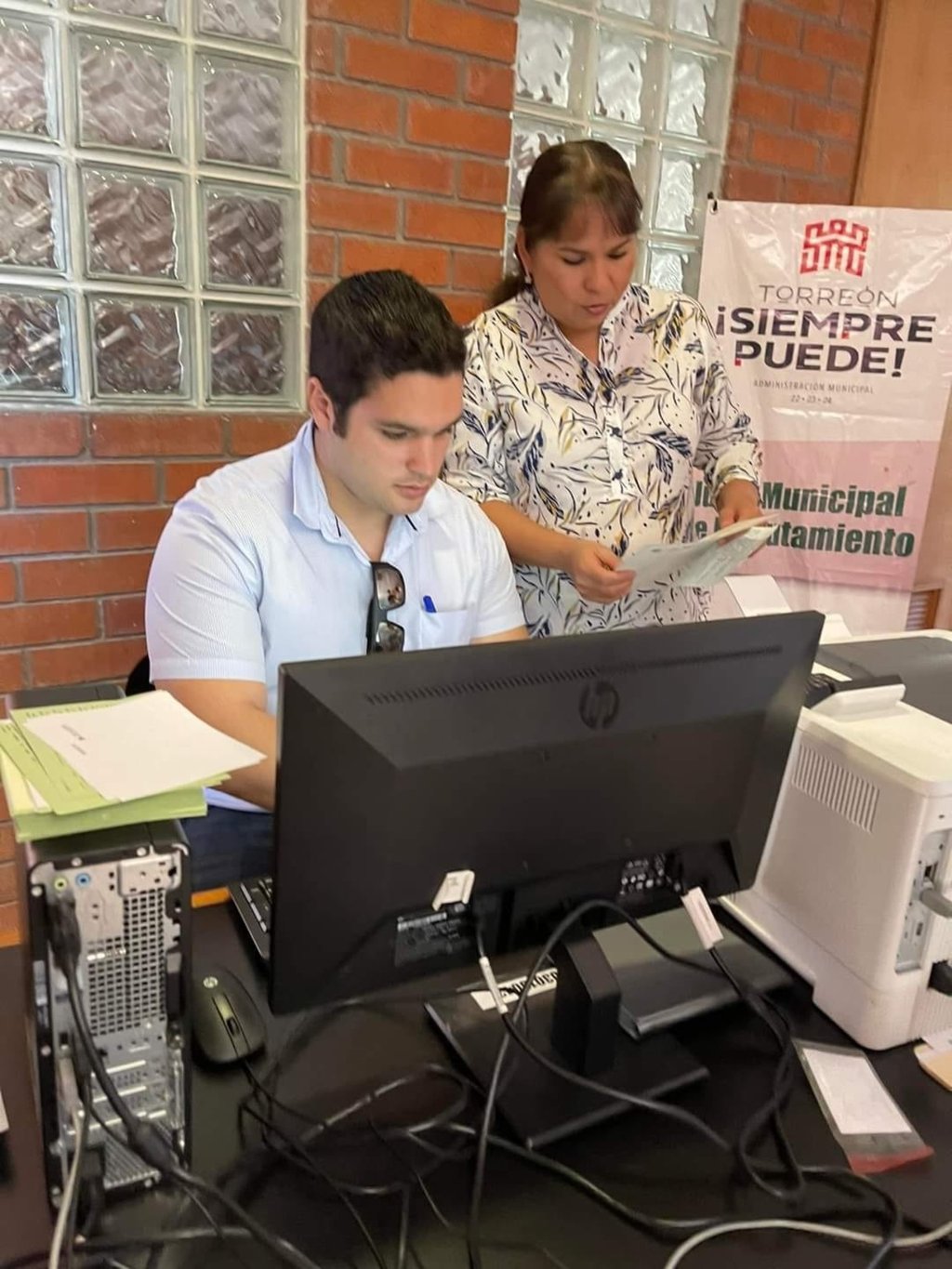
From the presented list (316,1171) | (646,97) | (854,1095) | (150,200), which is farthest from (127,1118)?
(646,97)

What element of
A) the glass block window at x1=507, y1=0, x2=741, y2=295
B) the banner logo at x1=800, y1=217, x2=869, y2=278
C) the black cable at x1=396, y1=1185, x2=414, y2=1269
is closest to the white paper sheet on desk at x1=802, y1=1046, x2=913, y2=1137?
the black cable at x1=396, y1=1185, x2=414, y2=1269

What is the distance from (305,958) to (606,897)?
28 cm

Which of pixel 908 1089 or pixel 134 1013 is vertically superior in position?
pixel 134 1013

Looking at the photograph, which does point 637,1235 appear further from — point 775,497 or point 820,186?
point 820,186

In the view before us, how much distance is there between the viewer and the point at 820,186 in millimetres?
2846

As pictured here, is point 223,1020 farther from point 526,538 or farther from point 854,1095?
point 526,538

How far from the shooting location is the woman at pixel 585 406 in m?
1.72

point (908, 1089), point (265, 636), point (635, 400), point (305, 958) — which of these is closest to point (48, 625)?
point (265, 636)

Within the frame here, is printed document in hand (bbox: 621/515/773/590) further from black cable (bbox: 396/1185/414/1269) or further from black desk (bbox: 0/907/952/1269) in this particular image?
black cable (bbox: 396/1185/414/1269)

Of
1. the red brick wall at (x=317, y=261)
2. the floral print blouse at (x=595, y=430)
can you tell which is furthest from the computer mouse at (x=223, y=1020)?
the red brick wall at (x=317, y=261)

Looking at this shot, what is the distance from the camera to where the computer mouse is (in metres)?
0.88

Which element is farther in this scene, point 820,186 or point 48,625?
point 820,186

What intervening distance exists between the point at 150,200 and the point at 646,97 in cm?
134

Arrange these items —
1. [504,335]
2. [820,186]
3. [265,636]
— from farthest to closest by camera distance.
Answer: [820,186] < [504,335] < [265,636]
